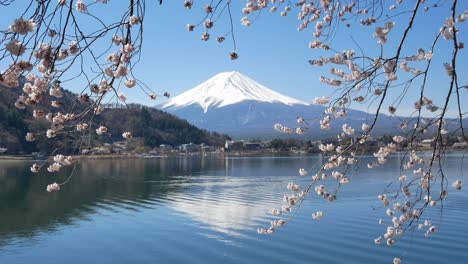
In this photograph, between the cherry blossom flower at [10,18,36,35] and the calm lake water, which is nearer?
the cherry blossom flower at [10,18,36,35]

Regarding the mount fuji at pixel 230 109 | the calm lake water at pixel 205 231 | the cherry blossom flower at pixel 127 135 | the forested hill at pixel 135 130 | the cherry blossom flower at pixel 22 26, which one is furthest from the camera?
the mount fuji at pixel 230 109

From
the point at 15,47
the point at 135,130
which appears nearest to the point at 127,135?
the point at 15,47

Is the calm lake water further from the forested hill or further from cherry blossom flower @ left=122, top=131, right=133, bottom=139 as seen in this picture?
the forested hill

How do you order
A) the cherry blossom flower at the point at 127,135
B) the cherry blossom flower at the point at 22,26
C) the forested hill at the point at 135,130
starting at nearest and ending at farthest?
the cherry blossom flower at the point at 22,26, the cherry blossom flower at the point at 127,135, the forested hill at the point at 135,130

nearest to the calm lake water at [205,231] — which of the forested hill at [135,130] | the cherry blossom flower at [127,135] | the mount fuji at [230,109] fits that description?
the cherry blossom flower at [127,135]

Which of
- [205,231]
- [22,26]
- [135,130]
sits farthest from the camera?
[135,130]

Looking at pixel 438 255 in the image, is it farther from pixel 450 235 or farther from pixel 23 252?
pixel 23 252

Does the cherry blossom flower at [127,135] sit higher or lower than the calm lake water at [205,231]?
higher

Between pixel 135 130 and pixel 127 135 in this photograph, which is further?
pixel 135 130

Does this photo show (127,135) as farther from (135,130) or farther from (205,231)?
(135,130)

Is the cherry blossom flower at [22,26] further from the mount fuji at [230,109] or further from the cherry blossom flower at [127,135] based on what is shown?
the mount fuji at [230,109]

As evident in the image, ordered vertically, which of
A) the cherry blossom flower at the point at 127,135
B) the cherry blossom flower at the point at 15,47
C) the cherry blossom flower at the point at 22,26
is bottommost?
the cherry blossom flower at the point at 127,135

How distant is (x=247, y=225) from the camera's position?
8.50 metres

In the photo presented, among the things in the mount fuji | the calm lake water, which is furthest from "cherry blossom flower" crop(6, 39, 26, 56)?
the mount fuji
